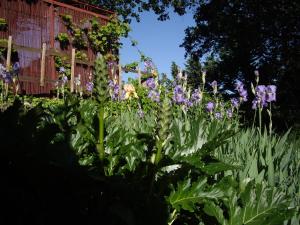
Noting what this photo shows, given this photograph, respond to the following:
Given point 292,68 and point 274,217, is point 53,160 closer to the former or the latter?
point 274,217

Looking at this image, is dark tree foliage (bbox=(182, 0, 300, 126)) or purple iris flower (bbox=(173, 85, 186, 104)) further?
dark tree foliage (bbox=(182, 0, 300, 126))

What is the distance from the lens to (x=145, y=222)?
3.28ft

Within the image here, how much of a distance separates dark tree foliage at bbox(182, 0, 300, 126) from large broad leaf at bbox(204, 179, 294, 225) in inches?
615

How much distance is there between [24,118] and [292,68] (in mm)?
18216

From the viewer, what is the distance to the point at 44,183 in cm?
87

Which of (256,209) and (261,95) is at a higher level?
(261,95)

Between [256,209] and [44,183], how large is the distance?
27.9 inches

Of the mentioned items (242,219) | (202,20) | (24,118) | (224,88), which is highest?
(202,20)

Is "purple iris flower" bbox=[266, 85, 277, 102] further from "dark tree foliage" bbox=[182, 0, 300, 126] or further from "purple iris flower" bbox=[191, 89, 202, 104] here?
"dark tree foliage" bbox=[182, 0, 300, 126]

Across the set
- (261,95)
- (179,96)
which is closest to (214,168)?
(261,95)

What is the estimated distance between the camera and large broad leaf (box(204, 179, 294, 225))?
118 centimetres

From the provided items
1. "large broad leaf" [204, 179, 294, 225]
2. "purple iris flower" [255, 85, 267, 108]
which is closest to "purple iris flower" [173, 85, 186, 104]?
"purple iris flower" [255, 85, 267, 108]

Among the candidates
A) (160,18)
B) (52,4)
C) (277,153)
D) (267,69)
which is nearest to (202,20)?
(160,18)

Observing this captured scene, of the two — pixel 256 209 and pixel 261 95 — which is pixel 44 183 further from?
pixel 261 95
